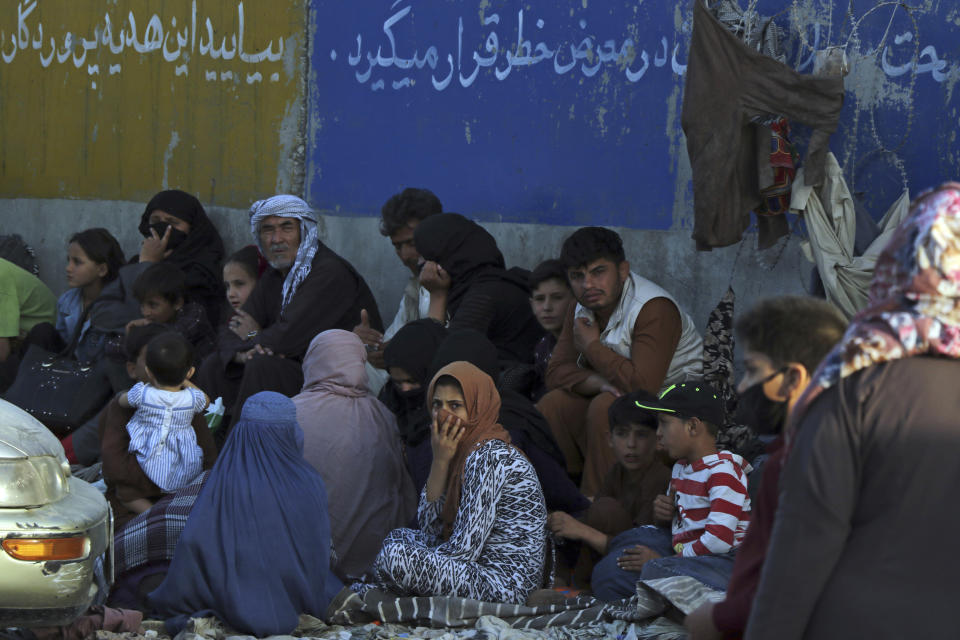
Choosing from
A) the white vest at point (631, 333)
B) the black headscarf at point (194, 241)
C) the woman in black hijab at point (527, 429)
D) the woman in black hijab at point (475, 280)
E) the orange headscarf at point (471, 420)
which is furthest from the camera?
the black headscarf at point (194, 241)

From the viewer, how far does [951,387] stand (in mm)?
2129

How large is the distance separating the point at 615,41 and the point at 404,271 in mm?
1994

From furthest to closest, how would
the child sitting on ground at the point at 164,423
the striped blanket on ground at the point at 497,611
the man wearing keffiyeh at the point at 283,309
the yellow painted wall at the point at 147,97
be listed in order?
the yellow painted wall at the point at 147,97
the man wearing keffiyeh at the point at 283,309
the child sitting on ground at the point at 164,423
the striped blanket on ground at the point at 497,611

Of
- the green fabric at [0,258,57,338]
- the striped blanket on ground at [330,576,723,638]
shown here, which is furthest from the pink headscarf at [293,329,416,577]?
the green fabric at [0,258,57,338]

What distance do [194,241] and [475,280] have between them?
278 centimetres

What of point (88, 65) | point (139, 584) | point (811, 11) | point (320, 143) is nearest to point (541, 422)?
point (139, 584)

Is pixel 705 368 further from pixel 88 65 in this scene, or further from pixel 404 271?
pixel 88 65

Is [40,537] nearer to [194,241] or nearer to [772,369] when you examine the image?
[772,369]

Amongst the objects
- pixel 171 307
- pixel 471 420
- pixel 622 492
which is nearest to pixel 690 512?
pixel 622 492

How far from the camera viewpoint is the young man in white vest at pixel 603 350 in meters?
5.31

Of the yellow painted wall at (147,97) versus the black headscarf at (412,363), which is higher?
the yellow painted wall at (147,97)

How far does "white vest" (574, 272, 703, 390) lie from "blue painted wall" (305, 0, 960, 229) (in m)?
0.73

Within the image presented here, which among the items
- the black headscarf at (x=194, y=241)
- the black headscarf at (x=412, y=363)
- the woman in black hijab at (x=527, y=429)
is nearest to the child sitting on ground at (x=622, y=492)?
the woman in black hijab at (x=527, y=429)

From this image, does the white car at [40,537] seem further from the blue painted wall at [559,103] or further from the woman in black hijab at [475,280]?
the blue painted wall at [559,103]
